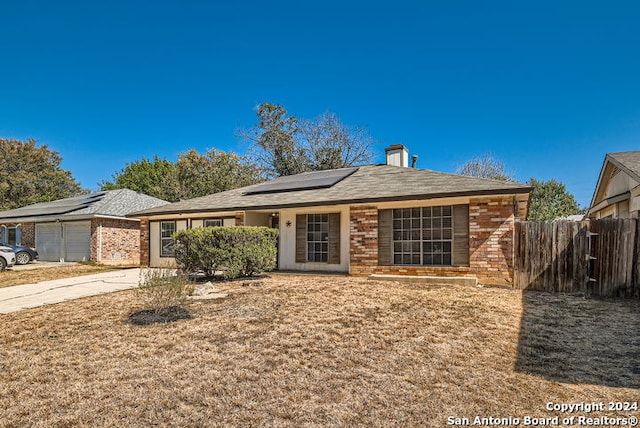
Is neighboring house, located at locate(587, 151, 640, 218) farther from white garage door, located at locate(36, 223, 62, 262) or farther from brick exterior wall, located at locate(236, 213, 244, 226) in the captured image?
white garage door, located at locate(36, 223, 62, 262)

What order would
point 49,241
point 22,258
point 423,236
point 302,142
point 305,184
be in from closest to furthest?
point 423,236 → point 305,184 → point 22,258 → point 49,241 → point 302,142

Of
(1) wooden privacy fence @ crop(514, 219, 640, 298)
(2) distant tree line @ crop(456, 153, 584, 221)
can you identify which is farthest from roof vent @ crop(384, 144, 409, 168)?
(2) distant tree line @ crop(456, 153, 584, 221)

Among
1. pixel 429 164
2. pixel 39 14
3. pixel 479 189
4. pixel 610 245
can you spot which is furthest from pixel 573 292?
pixel 429 164

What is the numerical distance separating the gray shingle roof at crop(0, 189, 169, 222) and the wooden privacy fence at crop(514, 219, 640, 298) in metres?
17.3

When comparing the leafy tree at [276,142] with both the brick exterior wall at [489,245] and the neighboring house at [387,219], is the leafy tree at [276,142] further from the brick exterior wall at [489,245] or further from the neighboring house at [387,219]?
the brick exterior wall at [489,245]

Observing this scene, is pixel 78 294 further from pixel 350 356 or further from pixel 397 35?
pixel 397 35

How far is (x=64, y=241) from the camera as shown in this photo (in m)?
20.7

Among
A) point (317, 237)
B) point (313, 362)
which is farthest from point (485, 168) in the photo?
point (313, 362)

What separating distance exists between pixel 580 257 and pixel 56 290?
41.5ft

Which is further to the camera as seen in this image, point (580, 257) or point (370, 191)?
point (370, 191)

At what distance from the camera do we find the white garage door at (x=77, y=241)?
19.7 m

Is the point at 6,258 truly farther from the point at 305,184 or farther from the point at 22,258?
the point at 305,184

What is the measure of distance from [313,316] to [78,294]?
6.00m

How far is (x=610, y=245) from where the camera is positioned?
8312mm
